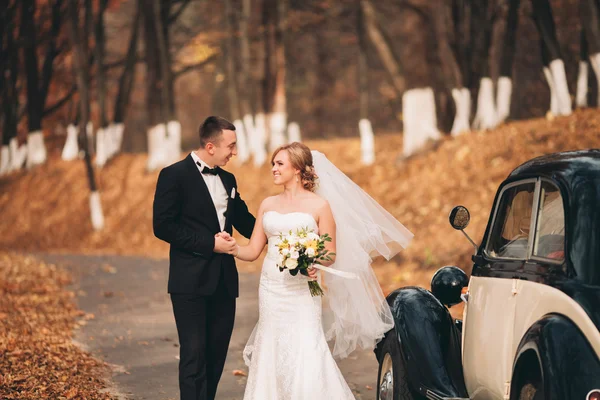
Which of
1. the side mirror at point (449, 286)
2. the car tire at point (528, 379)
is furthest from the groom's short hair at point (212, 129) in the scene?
the car tire at point (528, 379)

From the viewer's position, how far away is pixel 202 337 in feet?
22.6

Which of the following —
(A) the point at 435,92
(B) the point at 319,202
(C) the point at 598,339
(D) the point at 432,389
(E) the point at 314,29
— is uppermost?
(E) the point at 314,29

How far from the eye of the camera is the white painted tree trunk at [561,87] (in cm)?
2012

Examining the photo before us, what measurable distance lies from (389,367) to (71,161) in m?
32.0

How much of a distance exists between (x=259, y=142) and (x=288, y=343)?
23459mm

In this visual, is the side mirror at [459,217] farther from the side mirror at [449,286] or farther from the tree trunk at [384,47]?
the tree trunk at [384,47]

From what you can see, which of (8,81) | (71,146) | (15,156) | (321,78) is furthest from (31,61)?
(321,78)

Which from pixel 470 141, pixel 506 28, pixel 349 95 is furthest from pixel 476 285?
pixel 349 95

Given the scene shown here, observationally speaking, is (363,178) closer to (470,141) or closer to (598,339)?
(470,141)

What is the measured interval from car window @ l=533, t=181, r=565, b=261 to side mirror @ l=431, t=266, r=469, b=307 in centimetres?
190

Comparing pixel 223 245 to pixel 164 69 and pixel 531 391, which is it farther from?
pixel 164 69

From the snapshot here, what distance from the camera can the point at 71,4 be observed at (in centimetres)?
3175

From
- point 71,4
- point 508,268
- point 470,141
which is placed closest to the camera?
point 508,268

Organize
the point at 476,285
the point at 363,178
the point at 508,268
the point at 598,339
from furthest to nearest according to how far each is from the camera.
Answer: the point at 363,178 → the point at 476,285 → the point at 508,268 → the point at 598,339
